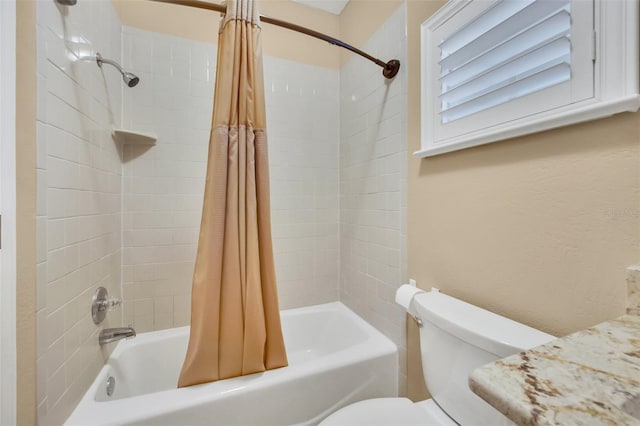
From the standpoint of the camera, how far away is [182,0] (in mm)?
1071

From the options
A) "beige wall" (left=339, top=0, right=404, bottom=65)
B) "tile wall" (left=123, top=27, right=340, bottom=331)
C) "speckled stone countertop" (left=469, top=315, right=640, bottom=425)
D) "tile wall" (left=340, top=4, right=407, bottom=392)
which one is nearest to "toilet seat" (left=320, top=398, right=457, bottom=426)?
"tile wall" (left=340, top=4, right=407, bottom=392)

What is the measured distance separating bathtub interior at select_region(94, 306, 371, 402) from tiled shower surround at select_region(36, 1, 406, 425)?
3.7 inches

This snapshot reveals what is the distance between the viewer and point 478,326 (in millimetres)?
772

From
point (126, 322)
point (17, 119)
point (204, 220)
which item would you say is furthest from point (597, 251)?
point (126, 322)

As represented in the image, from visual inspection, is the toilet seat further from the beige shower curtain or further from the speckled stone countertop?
the speckled stone countertop

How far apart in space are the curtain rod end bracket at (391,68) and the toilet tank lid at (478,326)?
1095mm

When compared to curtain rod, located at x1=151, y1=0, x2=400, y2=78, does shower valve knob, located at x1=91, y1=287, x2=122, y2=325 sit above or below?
below

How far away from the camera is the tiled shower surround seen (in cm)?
87

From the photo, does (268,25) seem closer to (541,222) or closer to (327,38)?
(327,38)

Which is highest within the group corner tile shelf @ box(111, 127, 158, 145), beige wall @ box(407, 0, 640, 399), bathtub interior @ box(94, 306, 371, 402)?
corner tile shelf @ box(111, 127, 158, 145)

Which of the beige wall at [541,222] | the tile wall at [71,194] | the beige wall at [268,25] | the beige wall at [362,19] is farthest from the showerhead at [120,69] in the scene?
the beige wall at [541,222]

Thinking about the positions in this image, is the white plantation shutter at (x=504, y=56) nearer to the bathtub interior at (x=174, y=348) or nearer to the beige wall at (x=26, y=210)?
the bathtub interior at (x=174, y=348)

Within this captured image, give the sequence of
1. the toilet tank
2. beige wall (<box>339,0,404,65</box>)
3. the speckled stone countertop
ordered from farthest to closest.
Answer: beige wall (<box>339,0,404,65</box>), the toilet tank, the speckled stone countertop

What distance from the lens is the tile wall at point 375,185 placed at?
4.39 ft
